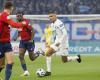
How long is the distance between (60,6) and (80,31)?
2.37 metres

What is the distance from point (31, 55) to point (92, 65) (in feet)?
13.9

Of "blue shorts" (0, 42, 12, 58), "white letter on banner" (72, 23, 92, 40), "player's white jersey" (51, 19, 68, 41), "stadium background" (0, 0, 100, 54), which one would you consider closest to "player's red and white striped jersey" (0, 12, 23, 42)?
"blue shorts" (0, 42, 12, 58)

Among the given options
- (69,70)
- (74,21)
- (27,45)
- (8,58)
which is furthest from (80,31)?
(8,58)

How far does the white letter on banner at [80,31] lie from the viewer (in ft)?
95.0

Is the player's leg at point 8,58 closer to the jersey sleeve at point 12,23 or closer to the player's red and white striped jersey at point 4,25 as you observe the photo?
the player's red and white striped jersey at point 4,25

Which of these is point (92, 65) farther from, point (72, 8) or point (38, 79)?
point (72, 8)

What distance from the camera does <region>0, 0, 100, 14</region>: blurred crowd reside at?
30.4 m

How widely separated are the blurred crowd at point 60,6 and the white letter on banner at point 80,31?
4.58 feet

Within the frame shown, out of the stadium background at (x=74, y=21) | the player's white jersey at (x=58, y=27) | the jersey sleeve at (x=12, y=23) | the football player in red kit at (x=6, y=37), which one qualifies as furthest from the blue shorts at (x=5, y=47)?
the stadium background at (x=74, y=21)

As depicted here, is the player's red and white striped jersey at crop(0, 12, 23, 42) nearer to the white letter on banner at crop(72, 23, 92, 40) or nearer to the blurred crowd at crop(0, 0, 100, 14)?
the white letter on banner at crop(72, 23, 92, 40)

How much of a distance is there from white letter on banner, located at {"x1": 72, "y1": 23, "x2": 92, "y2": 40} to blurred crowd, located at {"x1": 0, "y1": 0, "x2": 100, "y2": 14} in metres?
1.39

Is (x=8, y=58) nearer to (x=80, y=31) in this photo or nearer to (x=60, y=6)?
(x=80, y=31)

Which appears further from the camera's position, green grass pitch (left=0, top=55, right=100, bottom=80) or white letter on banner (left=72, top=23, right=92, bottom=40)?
white letter on banner (left=72, top=23, right=92, bottom=40)

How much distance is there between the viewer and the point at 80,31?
29.2m
